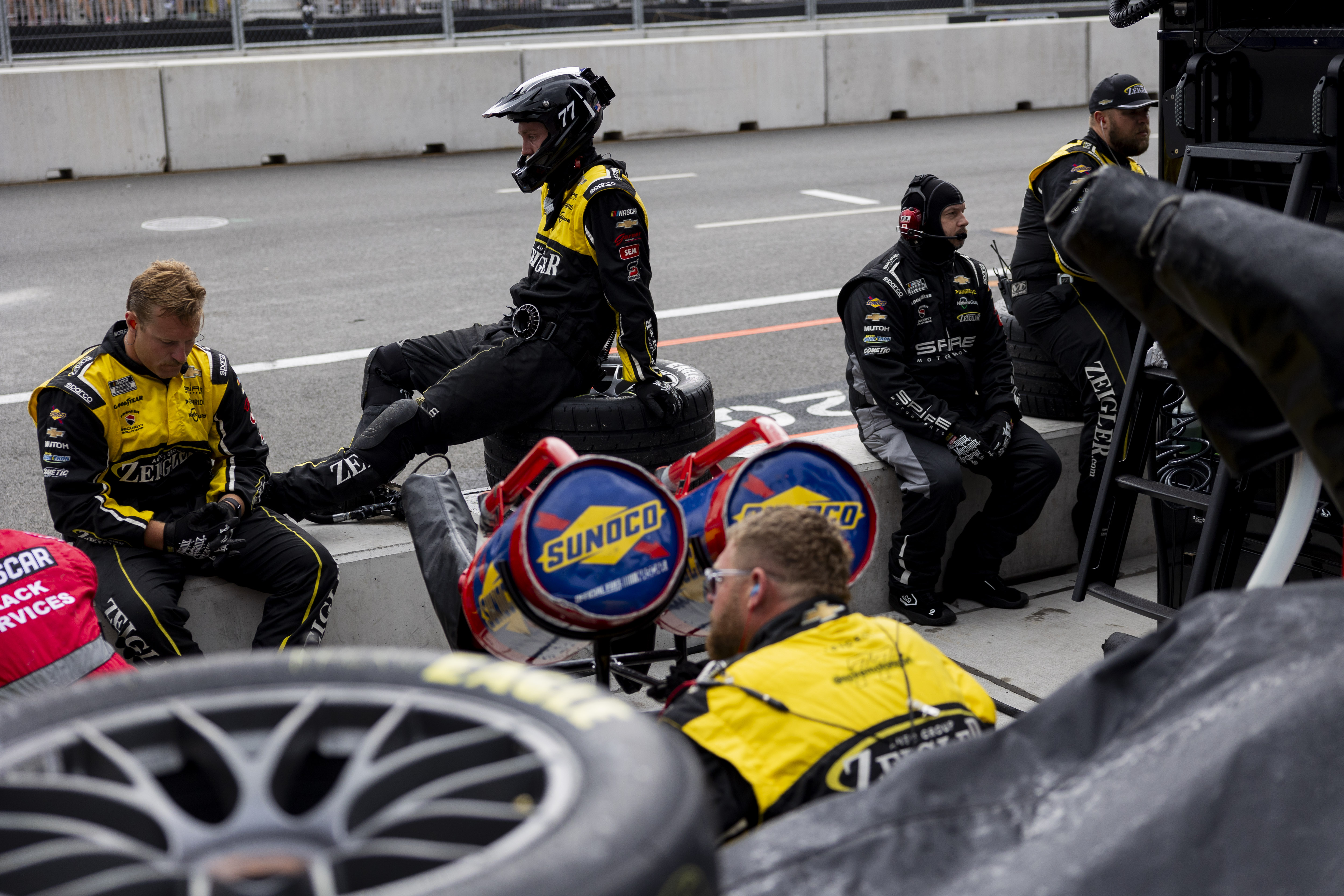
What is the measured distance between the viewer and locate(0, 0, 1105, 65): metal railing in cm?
1758

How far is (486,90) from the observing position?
19500 mm

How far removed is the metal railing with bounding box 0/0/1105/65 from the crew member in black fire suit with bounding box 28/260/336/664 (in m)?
14.3

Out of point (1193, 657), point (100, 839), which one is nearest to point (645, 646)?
point (1193, 657)

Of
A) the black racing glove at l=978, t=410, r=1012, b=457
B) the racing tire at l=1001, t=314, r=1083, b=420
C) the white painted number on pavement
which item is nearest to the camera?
the black racing glove at l=978, t=410, r=1012, b=457

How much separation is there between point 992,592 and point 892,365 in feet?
3.69

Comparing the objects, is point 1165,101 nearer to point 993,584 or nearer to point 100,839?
point 993,584

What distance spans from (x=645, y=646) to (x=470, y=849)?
3.20m

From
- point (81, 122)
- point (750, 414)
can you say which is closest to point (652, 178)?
point (81, 122)

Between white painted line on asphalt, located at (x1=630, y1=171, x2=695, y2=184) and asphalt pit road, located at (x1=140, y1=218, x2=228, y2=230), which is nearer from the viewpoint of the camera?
asphalt pit road, located at (x1=140, y1=218, x2=228, y2=230)

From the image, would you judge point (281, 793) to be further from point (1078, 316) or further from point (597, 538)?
point (1078, 316)

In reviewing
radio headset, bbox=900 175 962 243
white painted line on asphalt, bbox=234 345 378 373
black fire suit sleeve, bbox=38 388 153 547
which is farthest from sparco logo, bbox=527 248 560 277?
white painted line on asphalt, bbox=234 345 378 373

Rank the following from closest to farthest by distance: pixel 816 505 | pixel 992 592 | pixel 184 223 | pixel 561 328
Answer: pixel 816 505 < pixel 561 328 < pixel 992 592 < pixel 184 223

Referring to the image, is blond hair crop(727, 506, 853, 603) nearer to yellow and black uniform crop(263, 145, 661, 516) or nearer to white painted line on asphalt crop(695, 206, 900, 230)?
yellow and black uniform crop(263, 145, 661, 516)

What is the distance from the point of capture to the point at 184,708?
1.73m
